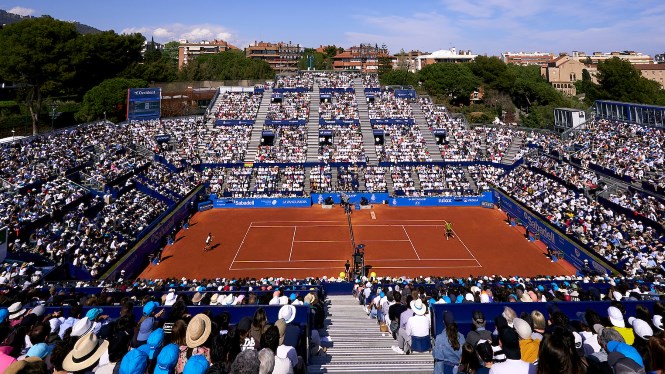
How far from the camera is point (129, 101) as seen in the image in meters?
53.4

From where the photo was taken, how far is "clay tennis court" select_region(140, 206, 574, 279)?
27.3 meters

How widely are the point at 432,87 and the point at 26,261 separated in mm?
82766

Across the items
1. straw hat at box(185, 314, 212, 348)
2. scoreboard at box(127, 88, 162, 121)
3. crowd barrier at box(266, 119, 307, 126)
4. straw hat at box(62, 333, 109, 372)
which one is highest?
scoreboard at box(127, 88, 162, 121)

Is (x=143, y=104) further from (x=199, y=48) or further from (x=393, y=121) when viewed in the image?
(x=199, y=48)

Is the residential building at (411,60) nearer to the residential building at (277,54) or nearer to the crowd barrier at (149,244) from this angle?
the residential building at (277,54)

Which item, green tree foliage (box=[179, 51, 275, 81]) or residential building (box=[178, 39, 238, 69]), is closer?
green tree foliage (box=[179, 51, 275, 81])

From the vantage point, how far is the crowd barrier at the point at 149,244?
25.0 meters

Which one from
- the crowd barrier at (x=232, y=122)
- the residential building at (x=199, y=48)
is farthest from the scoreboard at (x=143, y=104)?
the residential building at (x=199, y=48)

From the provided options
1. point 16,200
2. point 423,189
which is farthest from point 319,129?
point 16,200

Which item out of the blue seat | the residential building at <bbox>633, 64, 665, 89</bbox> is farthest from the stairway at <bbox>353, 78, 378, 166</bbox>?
the residential building at <bbox>633, 64, 665, 89</bbox>

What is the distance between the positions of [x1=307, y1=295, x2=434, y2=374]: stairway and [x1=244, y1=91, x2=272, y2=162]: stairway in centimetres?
3728

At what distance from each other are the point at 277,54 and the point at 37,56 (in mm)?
106810

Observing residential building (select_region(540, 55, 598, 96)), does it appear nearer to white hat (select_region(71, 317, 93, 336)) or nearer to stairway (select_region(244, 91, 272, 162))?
stairway (select_region(244, 91, 272, 162))

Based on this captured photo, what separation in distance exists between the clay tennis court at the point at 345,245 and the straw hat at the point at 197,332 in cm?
2038
